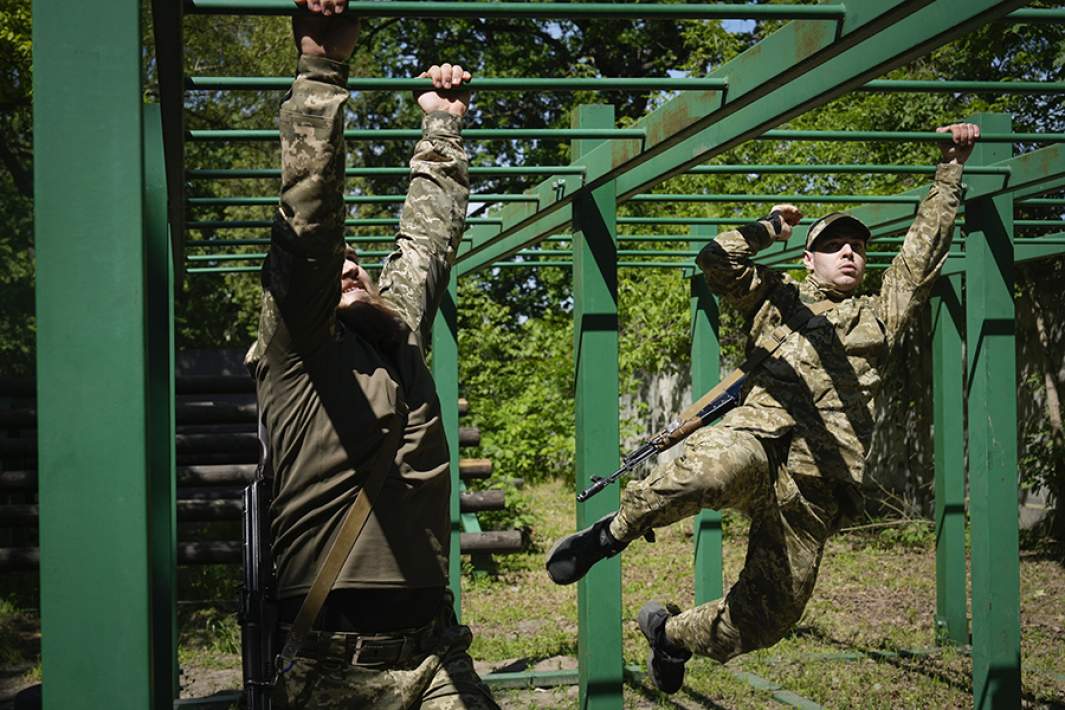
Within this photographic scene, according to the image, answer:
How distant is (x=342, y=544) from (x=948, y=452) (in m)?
6.16

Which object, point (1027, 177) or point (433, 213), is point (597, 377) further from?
point (1027, 177)

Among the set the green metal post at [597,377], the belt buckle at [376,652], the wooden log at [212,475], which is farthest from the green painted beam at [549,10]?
the wooden log at [212,475]

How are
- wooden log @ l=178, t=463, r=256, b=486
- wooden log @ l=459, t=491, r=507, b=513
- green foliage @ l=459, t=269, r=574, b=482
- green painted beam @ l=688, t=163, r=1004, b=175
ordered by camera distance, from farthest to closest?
green foliage @ l=459, t=269, r=574, b=482, wooden log @ l=459, t=491, r=507, b=513, wooden log @ l=178, t=463, r=256, b=486, green painted beam @ l=688, t=163, r=1004, b=175

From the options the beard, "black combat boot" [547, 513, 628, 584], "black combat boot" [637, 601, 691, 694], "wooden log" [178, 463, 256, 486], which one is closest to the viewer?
the beard

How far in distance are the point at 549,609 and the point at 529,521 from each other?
2.98 m

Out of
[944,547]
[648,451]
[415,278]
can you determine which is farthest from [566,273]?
[415,278]

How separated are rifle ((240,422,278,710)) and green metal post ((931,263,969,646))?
6.10 meters

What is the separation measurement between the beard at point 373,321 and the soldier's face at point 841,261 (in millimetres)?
2652

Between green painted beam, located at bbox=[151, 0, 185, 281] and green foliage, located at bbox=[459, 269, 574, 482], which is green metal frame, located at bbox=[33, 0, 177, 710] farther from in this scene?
green foliage, located at bbox=[459, 269, 574, 482]

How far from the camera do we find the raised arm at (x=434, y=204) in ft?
10.9

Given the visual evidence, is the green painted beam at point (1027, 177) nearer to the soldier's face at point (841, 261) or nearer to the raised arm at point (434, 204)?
the soldier's face at point (841, 261)

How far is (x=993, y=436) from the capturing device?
5066 mm

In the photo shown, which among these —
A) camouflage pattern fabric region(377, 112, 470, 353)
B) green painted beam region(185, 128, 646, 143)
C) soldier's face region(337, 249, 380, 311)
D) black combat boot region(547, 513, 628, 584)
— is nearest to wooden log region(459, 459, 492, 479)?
black combat boot region(547, 513, 628, 584)

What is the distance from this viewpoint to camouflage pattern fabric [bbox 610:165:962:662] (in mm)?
4711
